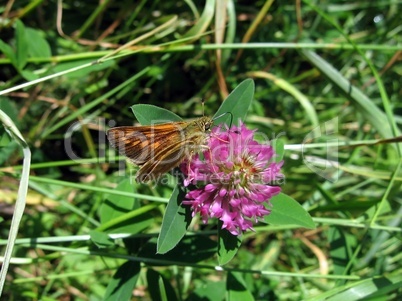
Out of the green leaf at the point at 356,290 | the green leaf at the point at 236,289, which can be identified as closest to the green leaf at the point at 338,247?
the green leaf at the point at 356,290

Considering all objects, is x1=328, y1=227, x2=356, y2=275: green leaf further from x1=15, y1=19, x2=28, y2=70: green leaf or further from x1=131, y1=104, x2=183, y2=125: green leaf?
x1=15, y1=19, x2=28, y2=70: green leaf

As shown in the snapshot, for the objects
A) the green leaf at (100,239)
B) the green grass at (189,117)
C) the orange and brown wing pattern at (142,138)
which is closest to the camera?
the orange and brown wing pattern at (142,138)

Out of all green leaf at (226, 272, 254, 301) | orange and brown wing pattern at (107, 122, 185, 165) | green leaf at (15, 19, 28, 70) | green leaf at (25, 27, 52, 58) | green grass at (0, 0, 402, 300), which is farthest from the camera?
green leaf at (25, 27, 52, 58)

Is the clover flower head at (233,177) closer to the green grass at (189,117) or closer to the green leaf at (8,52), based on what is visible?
the green grass at (189,117)

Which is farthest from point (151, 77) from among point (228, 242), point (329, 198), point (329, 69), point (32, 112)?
point (228, 242)

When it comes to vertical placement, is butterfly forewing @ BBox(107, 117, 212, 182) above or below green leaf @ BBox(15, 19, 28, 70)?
below

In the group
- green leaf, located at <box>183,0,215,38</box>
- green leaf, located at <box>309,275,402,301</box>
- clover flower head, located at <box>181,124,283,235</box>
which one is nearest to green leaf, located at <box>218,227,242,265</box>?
clover flower head, located at <box>181,124,283,235</box>
